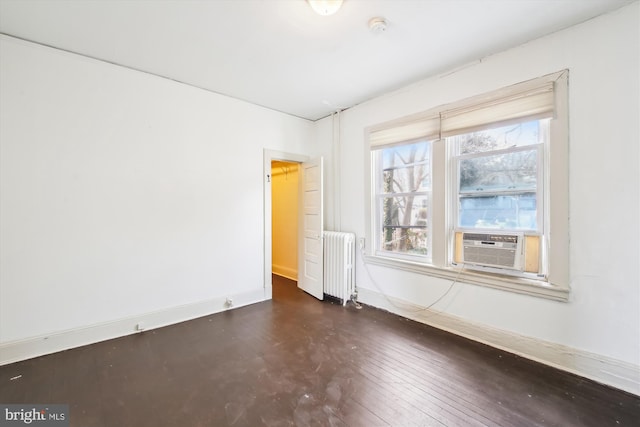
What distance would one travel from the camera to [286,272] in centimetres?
538

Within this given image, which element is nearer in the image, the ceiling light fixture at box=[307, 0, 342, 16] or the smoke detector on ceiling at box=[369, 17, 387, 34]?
the ceiling light fixture at box=[307, 0, 342, 16]

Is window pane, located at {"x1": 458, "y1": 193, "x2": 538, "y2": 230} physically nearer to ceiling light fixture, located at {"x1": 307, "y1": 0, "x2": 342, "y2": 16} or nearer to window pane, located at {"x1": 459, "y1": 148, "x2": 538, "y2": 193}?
window pane, located at {"x1": 459, "y1": 148, "x2": 538, "y2": 193}

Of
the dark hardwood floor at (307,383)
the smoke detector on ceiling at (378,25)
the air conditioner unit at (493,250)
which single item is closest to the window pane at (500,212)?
the air conditioner unit at (493,250)

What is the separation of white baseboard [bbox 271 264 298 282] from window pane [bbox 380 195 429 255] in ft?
7.01

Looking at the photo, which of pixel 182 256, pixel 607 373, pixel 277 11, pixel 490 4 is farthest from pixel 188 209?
pixel 607 373

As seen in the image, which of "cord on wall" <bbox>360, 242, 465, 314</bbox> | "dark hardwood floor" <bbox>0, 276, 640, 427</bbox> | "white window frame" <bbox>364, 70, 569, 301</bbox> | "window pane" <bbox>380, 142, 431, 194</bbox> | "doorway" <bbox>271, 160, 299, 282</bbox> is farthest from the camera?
"doorway" <bbox>271, 160, 299, 282</bbox>

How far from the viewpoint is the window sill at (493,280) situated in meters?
2.27

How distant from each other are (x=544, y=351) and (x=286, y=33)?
11.6ft

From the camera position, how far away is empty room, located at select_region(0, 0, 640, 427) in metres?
1.94

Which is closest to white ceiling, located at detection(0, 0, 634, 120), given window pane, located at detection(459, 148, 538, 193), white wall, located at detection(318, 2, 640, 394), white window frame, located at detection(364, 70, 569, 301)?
white wall, located at detection(318, 2, 640, 394)

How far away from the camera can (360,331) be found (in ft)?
9.61

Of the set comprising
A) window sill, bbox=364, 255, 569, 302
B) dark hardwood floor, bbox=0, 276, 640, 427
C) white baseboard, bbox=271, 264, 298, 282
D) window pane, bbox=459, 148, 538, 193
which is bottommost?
dark hardwood floor, bbox=0, 276, 640, 427

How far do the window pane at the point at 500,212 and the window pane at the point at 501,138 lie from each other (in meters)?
0.50

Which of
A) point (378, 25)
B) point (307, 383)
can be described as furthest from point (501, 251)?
point (378, 25)
